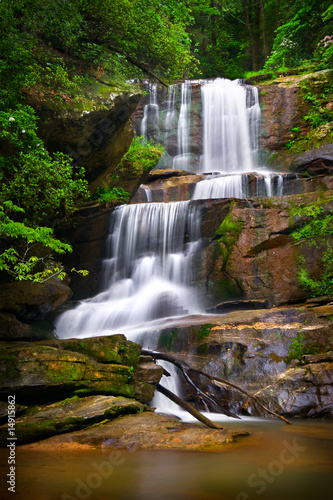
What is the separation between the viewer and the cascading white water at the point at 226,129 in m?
18.8

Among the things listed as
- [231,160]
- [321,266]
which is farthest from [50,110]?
[231,160]

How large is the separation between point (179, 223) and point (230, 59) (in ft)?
63.8

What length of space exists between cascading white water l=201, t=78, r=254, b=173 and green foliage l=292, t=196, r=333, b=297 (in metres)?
7.81

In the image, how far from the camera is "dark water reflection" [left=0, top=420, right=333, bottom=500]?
337 cm

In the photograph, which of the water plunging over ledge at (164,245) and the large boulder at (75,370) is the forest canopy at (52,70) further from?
the water plunging over ledge at (164,245)

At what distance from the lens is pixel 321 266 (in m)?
9.96

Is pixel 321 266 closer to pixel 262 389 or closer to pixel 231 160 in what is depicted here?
pixel 262 389

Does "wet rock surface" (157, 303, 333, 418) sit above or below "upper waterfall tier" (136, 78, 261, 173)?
below

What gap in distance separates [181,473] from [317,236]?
792cm

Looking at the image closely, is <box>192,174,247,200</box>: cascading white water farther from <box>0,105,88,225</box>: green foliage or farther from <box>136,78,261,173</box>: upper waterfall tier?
<box>0,105,88,225</box>: green foliage

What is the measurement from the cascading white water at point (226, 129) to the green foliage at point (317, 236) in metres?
7.81

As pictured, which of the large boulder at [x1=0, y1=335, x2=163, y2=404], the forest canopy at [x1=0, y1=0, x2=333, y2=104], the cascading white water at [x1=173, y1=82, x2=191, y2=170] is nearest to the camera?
the large boulder at [x1=0, y1=335, x2=163, y2=404]

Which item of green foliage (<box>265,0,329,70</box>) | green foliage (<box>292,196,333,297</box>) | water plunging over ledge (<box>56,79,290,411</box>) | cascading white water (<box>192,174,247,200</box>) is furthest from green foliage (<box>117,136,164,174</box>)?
green foliage (<box>265,0,329,70</box>)

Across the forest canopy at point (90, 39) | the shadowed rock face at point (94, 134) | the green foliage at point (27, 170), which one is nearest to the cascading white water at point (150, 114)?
the forest canopy at point (90, 39)
